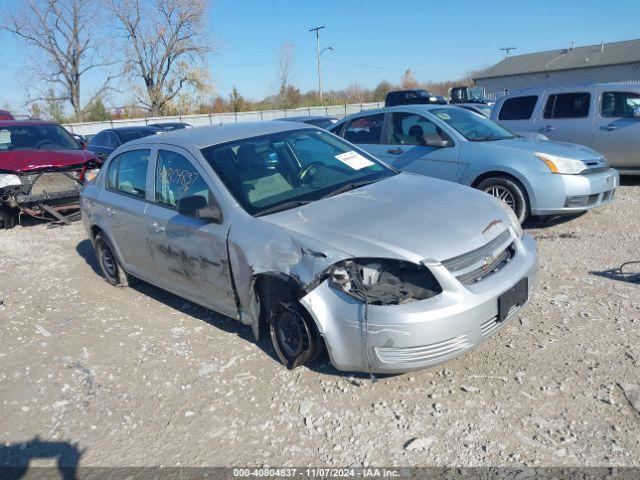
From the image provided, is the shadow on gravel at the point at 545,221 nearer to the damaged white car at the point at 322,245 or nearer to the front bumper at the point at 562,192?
the front bumper at the point at 562,192

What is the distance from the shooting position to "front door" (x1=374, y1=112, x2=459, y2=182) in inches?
269

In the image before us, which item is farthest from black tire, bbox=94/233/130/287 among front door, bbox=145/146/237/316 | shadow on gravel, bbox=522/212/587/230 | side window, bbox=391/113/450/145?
shadow on gravel, bbox=522/212/587/230

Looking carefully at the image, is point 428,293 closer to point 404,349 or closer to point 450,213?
point 404,349

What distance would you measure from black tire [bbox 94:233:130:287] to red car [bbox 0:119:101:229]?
330 cm

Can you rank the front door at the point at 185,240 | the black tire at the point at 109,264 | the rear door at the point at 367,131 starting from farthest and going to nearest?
the rear door at the point at 367,131, the black tire at the point at 109,264, the front door at the point at 185,240

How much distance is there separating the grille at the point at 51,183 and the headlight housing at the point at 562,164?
23.4 ft

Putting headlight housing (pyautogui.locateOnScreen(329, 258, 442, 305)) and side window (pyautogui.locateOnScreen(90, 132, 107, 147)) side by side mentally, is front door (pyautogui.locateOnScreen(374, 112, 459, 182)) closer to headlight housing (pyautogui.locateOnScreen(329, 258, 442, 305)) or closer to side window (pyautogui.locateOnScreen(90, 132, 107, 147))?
headlight housing (pyautogui.locateOnScreen(329, 258, 442, 305))

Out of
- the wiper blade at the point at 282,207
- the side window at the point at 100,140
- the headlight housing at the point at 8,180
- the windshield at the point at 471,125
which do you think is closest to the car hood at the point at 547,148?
the windshield at the point at 471,125

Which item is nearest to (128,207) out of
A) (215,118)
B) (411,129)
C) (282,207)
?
(282,207)

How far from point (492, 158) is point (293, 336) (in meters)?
4.04

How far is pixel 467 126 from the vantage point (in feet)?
23.1

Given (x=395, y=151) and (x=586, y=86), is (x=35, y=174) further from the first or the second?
(x=586, y=86)

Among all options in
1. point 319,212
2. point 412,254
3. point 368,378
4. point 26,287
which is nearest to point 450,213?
point 412,254

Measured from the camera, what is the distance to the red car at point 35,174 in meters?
8.40
